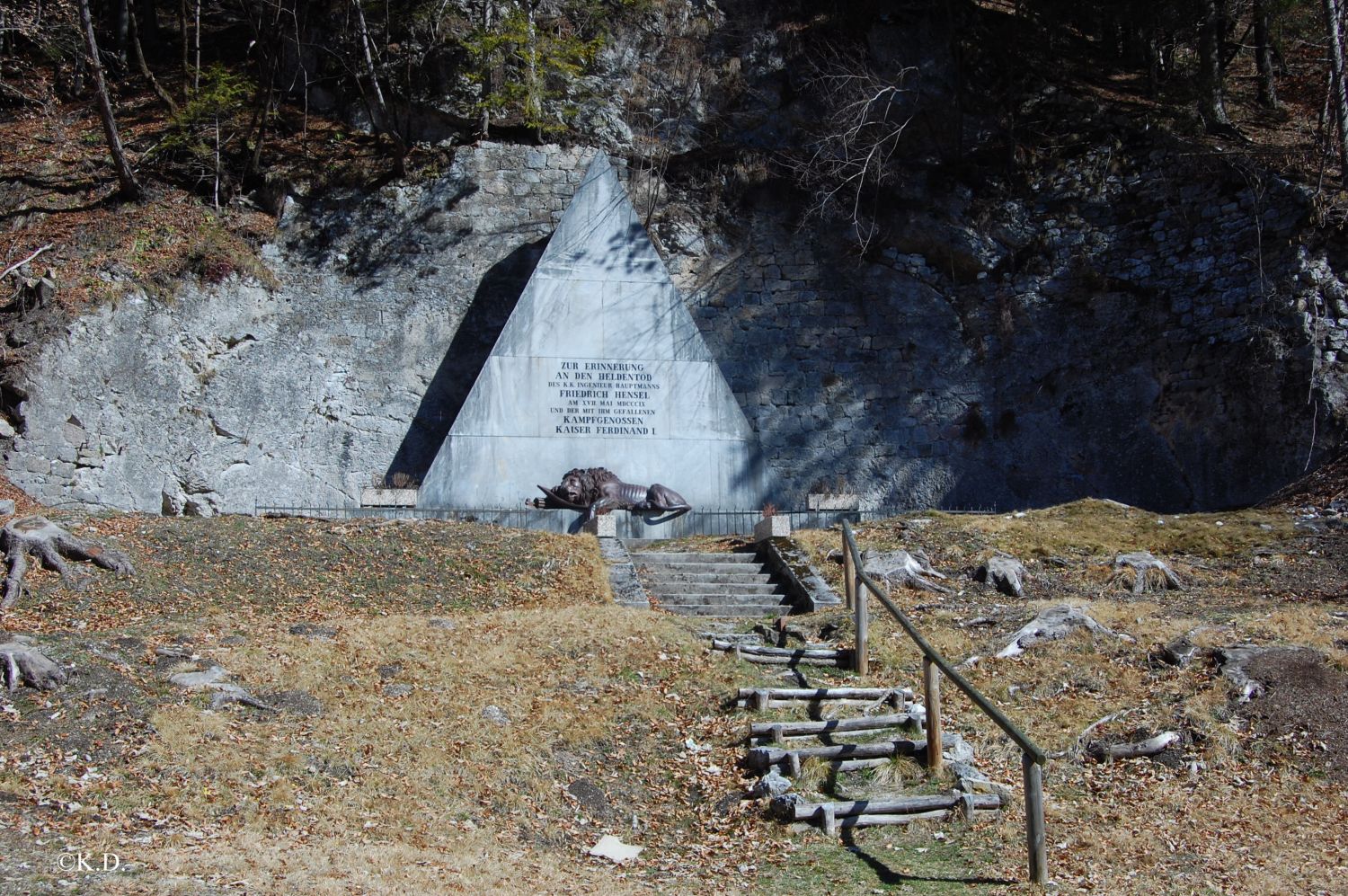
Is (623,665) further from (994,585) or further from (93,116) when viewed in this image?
(93,116)

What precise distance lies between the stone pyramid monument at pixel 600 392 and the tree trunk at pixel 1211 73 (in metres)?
8.56

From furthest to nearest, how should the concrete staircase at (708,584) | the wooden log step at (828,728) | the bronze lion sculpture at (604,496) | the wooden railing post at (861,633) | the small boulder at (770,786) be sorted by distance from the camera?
Answer: the bronze lion sculpture at (604,496)
the concrete staircase at (708,584)
the wooden railing post at (861,633)
the wooden log step at (828,728)
the small boulder at (770,786)

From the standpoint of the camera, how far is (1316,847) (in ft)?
20.7

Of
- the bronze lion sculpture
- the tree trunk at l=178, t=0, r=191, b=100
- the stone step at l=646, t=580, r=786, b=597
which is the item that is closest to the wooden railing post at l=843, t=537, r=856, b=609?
the stone step at l=646, t=580, r=786, b=597

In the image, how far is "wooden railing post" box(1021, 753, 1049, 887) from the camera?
5926 mm

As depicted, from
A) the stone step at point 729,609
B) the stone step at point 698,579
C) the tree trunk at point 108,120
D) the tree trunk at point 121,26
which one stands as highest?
the tree trunk at point 121,26

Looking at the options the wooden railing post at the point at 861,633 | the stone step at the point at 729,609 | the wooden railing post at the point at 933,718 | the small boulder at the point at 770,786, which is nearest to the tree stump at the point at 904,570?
the stone step at the point at 729,609

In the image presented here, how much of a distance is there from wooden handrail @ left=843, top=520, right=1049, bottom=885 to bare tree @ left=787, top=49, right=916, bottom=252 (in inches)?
381

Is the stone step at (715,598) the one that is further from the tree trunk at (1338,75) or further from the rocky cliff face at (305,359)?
the tree trunk at (1338,75)

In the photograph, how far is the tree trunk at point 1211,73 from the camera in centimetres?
1727

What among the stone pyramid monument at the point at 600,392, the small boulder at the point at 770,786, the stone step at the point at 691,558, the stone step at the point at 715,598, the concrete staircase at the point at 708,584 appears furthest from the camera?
the stone pyramid monument at the point at 600,392

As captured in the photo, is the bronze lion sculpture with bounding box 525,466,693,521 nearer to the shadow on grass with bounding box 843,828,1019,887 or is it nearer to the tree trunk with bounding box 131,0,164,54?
the shadow on grass with bounding box 843,828,1019,887

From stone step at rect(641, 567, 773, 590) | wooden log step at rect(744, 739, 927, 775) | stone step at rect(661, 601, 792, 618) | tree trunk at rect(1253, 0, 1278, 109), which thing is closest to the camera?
wooden log step at rect(744, 739, 927, 775)

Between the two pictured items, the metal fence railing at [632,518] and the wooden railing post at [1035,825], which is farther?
the metal fence railing at [632,518]
